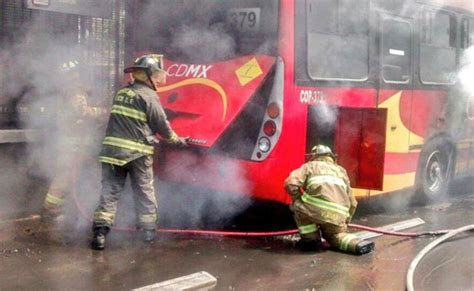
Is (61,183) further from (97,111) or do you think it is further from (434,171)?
(434,171)

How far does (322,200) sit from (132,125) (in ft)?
5.76

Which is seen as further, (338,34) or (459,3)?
(459,3)

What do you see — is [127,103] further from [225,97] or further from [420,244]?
[420,244]

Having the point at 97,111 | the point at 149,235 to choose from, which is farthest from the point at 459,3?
the point at 149,235

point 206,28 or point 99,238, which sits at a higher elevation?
point 206,28

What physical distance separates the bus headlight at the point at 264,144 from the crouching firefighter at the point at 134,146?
2.51 ft

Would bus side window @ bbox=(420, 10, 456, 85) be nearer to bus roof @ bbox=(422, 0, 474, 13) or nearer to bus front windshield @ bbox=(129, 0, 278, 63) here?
bus roof @ bbox=(422, 0, 474, 13)

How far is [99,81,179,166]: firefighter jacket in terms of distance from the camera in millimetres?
5242

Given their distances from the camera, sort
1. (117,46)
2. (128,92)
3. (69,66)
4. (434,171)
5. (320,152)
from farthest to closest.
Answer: (434,171), (117,46), (69,66), (320,152), (128,92)

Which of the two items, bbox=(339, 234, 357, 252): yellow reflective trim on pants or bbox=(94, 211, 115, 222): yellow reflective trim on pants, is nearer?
bbox=(94, 211, 115, 222): yellow reflective trim on pants

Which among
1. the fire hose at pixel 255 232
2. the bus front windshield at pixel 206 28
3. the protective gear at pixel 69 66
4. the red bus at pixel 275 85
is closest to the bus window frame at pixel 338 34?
the red bus at pixel 275 85

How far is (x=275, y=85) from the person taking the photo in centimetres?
555

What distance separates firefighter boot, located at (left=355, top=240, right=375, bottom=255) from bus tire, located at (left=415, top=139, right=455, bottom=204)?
2.34 metres

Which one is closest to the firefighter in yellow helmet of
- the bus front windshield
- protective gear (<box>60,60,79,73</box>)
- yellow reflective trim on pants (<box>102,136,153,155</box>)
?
protective gear (<box>60,60,79,73</box>)
